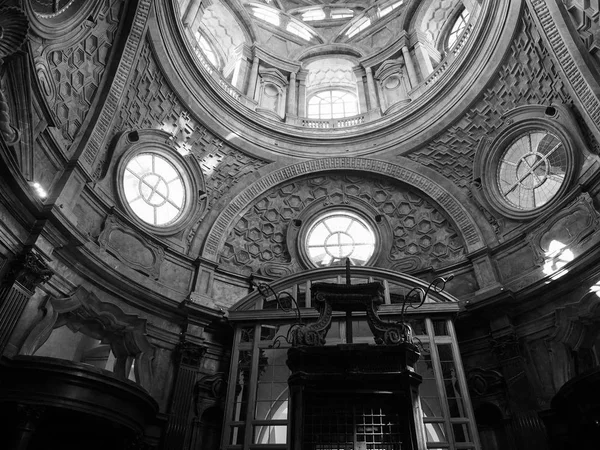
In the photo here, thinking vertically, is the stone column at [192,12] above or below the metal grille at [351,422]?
above

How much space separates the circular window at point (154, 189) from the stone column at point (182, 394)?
12.2 feet

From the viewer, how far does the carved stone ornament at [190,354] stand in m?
11.3

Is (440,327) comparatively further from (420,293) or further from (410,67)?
(410,67)

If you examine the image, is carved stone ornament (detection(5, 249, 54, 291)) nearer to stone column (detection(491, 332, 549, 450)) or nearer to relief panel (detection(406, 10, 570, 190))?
stone column (detection(491, 332, 549, 450))

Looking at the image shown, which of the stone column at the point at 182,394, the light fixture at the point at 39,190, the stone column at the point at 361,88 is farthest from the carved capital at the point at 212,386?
the stone column at the point at 361,88

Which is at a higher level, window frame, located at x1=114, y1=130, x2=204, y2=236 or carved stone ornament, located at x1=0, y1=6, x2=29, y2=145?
window frame, located at x1=114, y1=130, x2=204, y2=236

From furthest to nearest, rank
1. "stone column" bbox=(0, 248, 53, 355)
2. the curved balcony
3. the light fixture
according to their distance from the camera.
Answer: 1. the light fixture
2. "stone column" bbox=(0, 248, 53, 355)
3. the curved balcony

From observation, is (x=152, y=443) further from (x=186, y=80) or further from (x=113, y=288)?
(x=186, y=80)

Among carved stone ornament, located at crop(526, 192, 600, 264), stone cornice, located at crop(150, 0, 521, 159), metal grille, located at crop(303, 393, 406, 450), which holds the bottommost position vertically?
metal grille, located at crop(303, 393, 406, 450)

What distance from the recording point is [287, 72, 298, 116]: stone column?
1794 centimetres

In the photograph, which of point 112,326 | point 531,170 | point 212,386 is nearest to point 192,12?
point 112,326

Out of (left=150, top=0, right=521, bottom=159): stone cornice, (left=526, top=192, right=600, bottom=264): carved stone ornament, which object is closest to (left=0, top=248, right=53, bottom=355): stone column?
(left=150, top=0, right=521, bottom=159): stone cornice

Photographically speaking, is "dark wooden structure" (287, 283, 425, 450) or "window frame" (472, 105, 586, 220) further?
"window frame" (472, 105, 586, 220)

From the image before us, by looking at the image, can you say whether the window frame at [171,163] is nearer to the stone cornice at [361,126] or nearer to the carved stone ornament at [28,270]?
the stone cornice at [361,126]
